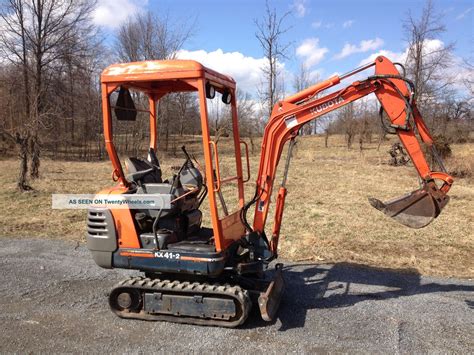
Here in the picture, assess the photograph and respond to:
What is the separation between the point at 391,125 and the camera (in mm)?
4641

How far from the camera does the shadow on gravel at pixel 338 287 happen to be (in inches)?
196

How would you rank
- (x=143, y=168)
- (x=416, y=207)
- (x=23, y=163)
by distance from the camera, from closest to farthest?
(x=416, y=207)
(x=143, y=168)
(x=23, y=163)

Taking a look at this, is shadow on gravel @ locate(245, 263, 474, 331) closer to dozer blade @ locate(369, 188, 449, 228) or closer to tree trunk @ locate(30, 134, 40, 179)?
dozer blade @ locate(369, 188, 449, 228)

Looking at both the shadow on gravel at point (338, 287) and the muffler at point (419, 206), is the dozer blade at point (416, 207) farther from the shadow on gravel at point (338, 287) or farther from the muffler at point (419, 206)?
the shadow on gravel at point (338, 287)

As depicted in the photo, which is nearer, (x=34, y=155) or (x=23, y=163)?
(x=23, y=163)

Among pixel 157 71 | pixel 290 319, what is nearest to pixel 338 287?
pixel 290 319

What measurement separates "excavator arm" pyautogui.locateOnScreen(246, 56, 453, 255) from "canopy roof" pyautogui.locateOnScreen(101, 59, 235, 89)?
966 mm

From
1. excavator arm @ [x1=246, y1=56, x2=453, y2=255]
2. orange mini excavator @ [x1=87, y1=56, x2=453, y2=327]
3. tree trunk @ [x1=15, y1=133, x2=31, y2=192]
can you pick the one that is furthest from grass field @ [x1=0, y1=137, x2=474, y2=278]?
orange mini excavator @ [x1=87, y1=56, x2=453, y2=327]

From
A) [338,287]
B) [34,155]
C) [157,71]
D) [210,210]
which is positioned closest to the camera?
[157,71]

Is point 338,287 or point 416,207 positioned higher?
point 416,207

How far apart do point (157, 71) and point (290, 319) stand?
2.97 m

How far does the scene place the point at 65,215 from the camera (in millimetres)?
9906

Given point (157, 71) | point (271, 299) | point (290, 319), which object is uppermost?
point (157, 71)

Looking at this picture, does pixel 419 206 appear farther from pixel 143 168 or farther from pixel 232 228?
pixel 143 168
